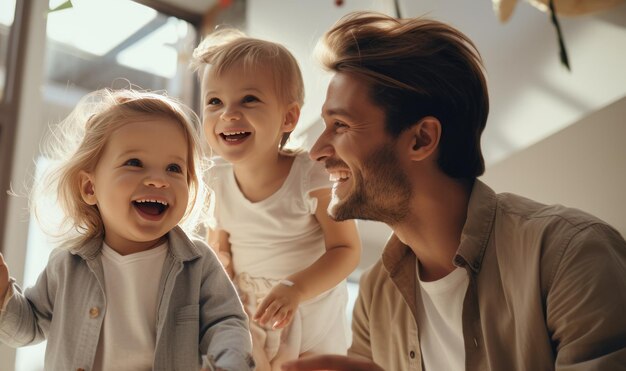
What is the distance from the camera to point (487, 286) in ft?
3.97

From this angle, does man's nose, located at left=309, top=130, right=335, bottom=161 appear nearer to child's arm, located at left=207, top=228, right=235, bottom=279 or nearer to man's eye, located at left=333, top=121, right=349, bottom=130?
man's eye, located at left=333, top=121, right=349, bottom=130

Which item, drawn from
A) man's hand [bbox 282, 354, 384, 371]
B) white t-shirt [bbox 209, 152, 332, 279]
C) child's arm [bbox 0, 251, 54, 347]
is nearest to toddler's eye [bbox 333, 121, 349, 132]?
white t-shirt [bbox 209, 152, 332, 279]

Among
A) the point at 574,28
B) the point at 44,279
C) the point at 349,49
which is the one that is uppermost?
the point at 574,28

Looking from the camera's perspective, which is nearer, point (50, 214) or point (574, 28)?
point (50, 214)

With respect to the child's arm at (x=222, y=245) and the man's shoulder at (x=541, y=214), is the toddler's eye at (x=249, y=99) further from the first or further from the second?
the man's shoulder at (x=541, y=214)

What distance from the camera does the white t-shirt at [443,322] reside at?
1.32 meters

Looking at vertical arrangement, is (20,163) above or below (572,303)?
below

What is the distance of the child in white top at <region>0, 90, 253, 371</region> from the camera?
1190 millimetres

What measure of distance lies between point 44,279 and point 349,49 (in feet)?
2.57

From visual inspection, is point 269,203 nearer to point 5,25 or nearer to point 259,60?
point 259,60

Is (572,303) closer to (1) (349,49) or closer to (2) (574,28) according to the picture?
(1) (349,49)

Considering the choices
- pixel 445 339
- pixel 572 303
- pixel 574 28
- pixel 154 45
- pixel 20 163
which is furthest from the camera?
pixel 154 45

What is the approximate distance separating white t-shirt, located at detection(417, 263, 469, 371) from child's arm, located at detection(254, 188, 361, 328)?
0.29 meters

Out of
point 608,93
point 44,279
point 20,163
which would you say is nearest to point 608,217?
point 608,93
